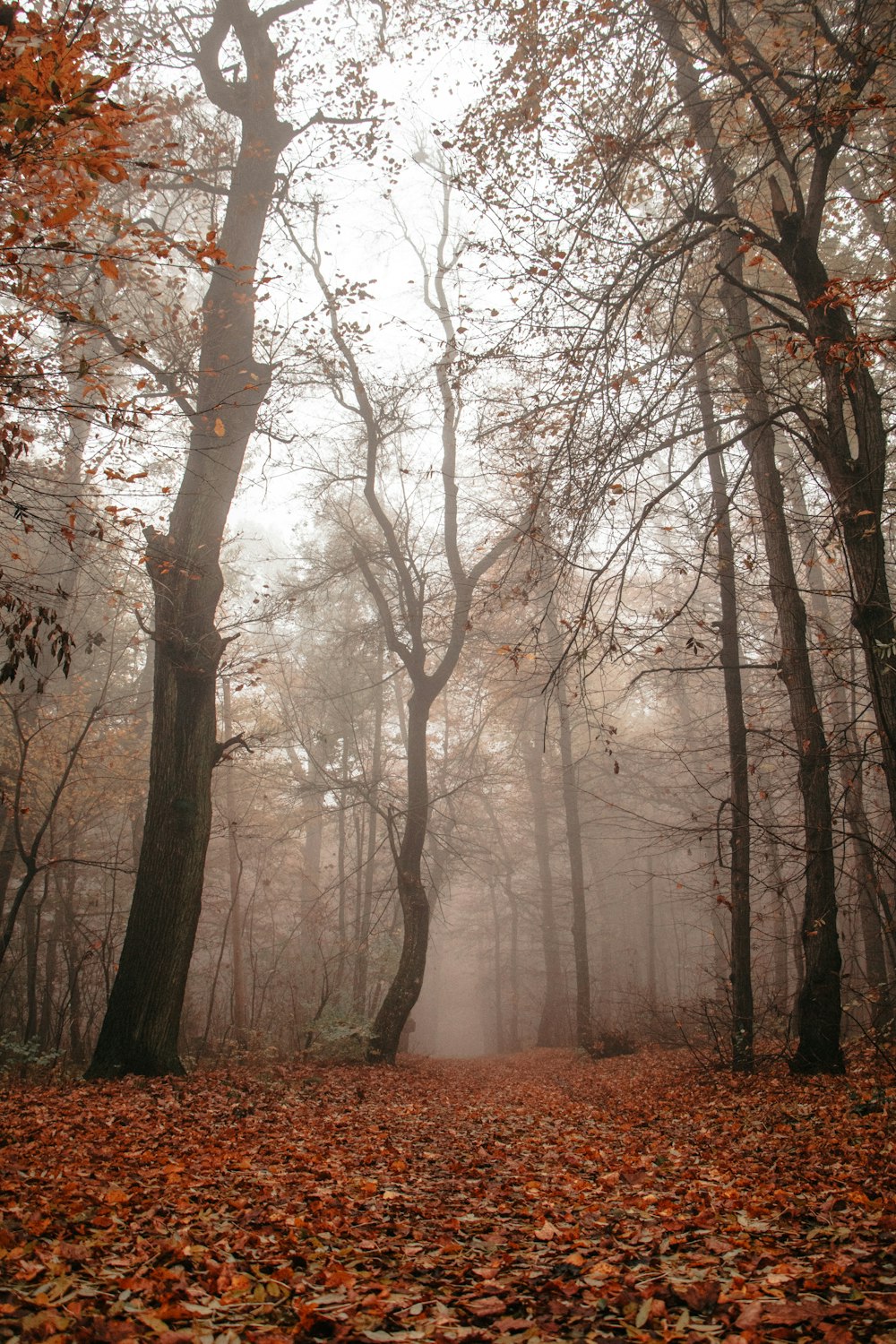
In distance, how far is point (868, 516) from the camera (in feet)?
15.9

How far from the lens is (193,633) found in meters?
7.70

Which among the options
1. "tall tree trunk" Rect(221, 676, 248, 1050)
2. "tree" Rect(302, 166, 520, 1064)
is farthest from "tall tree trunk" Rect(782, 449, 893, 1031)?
"tall tree trunk" Rect(221, 676, 248, 1050)

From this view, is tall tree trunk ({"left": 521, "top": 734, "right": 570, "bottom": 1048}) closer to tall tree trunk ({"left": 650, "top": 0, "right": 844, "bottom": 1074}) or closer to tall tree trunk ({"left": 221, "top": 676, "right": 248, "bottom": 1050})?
tall tree trunk ({"left": 221, "top": 676, "right": 248, "bottom": 1050})

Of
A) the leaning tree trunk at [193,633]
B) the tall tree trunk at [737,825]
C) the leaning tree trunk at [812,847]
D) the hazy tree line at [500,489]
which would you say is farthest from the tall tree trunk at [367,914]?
the leaning tree trunk at [812,847]

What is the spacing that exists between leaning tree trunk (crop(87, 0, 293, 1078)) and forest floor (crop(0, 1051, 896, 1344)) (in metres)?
0.88

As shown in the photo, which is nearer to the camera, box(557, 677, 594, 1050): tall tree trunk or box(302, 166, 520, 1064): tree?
box(302, 166, 520, 1064): tree

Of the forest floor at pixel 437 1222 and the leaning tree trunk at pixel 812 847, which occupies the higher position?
the leaning tree trunk at pixel 812 847

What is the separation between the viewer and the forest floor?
2.13 metres

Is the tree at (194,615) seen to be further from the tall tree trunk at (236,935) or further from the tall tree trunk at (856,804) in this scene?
the tall tree trunk at (856,804)

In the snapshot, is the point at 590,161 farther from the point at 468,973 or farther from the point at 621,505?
the point at 468,973

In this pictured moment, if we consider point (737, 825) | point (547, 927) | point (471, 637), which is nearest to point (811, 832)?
point (737, 825)

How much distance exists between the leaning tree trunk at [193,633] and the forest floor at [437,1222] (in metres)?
0.88

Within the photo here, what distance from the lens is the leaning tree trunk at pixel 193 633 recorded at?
688cm

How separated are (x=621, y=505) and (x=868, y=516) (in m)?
1.61
